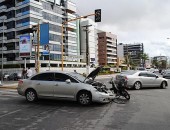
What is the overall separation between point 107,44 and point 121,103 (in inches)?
5598

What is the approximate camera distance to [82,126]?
7961 millimetres

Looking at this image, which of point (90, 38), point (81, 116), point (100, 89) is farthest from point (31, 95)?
point (90, 38)

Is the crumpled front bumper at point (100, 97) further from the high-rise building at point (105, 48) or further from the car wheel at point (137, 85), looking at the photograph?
the high-rise building at point (105, 48)

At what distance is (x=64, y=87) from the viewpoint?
11969 mm

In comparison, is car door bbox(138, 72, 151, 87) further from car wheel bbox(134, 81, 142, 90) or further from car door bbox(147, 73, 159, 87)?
car wheel bbox(134, 81, 142, 90)

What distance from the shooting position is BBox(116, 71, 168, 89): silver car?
64.7 ft

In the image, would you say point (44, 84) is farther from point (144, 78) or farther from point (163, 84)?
point (163, 84)

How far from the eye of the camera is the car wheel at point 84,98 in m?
11.7

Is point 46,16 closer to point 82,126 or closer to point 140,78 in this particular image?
point 140,78

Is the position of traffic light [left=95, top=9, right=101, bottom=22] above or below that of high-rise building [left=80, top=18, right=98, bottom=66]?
below

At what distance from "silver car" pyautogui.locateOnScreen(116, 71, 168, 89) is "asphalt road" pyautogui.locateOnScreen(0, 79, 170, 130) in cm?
756

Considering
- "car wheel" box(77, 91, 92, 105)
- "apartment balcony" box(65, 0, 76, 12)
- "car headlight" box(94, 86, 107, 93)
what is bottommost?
"car wheel" box(77, 91, 92, 105)

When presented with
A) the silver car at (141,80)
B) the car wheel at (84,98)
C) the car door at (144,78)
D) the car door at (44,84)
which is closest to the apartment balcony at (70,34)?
the silver car at (141,80)

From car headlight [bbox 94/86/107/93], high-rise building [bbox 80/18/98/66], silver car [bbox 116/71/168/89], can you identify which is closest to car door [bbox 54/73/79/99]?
car headlight [bbox 94/86/107/93]
